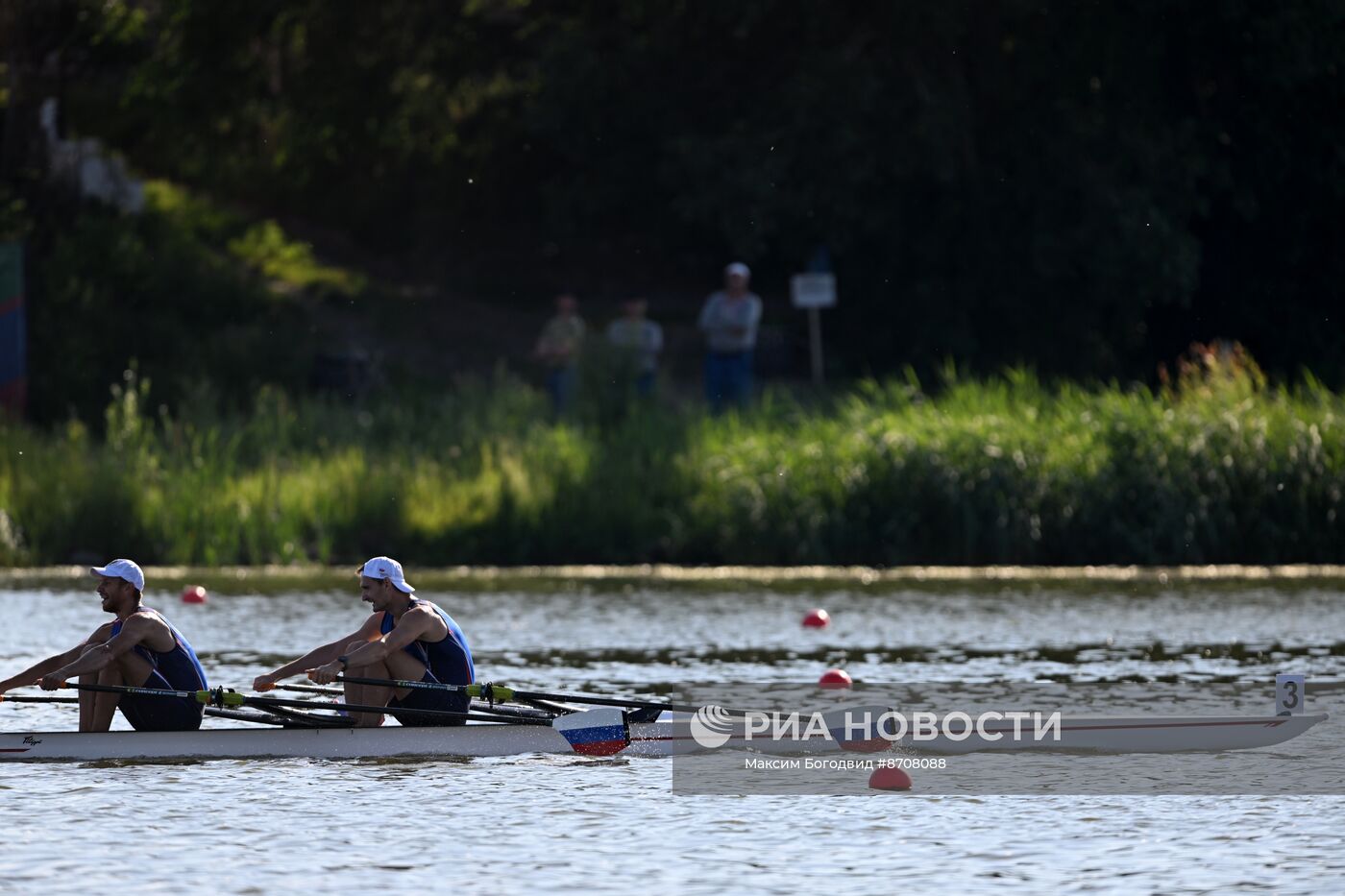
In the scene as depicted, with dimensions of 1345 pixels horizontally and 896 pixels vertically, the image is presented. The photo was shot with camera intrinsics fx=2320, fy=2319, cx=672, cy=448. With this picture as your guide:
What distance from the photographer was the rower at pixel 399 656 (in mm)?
13367

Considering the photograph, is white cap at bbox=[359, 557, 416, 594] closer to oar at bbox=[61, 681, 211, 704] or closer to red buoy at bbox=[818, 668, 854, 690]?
oar at bbox=[61, 681, 211, 704]

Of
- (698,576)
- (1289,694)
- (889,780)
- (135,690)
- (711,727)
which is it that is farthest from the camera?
(698,576)

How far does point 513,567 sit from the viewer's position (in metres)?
23.8

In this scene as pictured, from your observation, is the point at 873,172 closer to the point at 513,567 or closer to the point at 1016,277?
the point at 1016,277

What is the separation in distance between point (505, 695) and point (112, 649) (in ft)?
7.52

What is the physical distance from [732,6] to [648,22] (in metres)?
3.25

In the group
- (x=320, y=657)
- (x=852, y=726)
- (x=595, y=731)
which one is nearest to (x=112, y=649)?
(x=320, y=657)

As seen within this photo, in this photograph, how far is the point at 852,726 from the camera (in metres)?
13.2

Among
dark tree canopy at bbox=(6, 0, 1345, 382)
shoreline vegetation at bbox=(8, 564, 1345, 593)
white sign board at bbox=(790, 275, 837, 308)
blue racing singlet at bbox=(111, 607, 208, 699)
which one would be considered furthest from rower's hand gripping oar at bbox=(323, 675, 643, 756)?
dark tree canopy at bbox=(6, 0, 1345, 382)

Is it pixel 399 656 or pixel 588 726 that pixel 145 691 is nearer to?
pixel 399 656

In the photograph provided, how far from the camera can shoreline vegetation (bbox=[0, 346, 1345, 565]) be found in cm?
2289

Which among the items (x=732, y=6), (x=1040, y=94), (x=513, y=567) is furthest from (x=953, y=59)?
(x=513, y=567)

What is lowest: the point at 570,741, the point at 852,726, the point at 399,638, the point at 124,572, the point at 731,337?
the point at 570,741

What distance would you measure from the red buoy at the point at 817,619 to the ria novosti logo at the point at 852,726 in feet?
19.1
